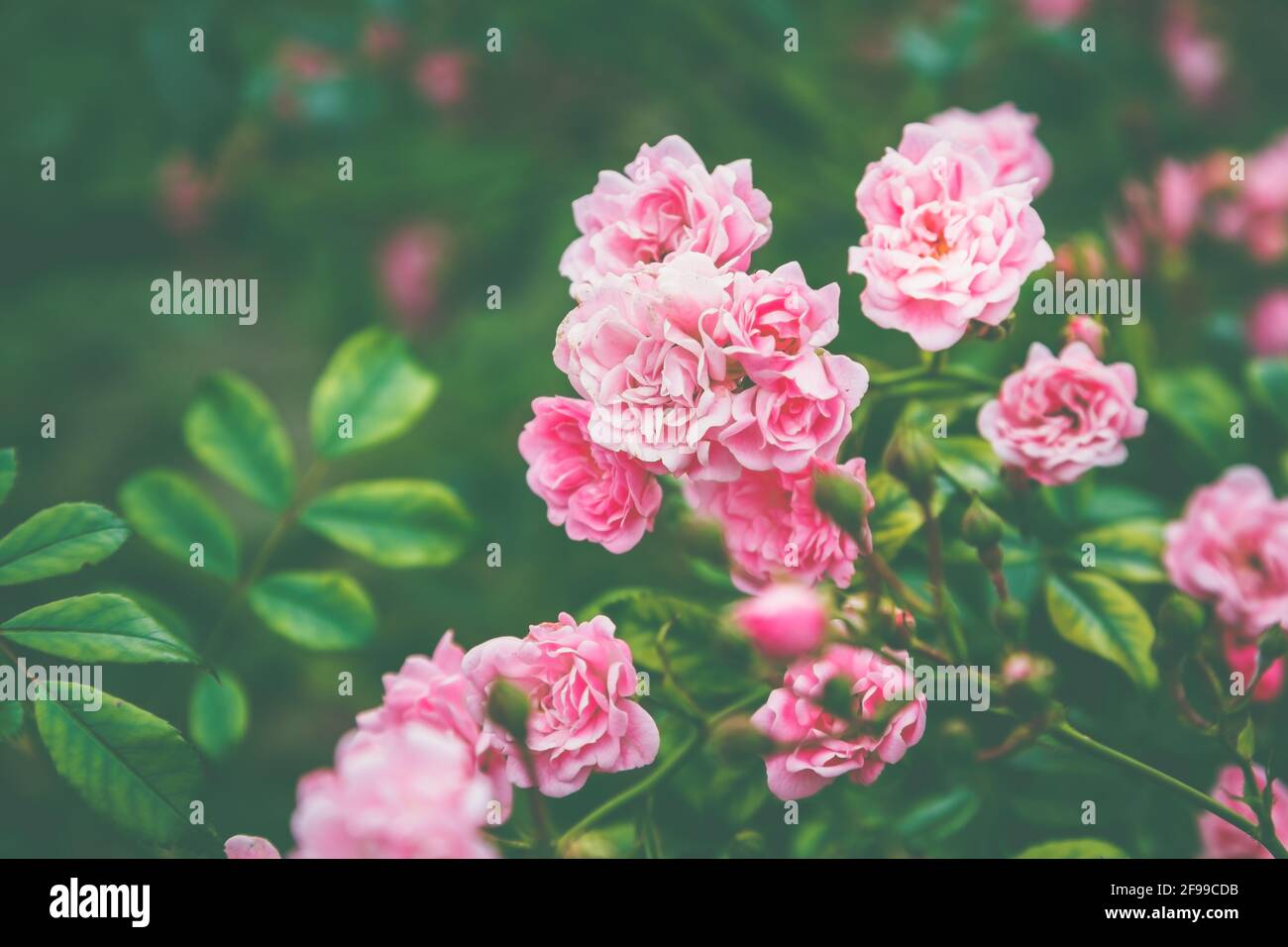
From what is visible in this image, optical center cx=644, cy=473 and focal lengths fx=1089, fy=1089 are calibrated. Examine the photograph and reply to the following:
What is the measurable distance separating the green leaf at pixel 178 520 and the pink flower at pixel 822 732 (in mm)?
532

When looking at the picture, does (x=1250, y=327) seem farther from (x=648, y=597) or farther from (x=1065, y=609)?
(x=648, y=597)

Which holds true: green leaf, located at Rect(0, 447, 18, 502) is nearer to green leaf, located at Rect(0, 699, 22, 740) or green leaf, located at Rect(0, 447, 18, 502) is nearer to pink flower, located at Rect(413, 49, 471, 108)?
green leaf, located at Rect(0, 699, 22, 740)

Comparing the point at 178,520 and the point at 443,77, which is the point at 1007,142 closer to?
the point at 178,520

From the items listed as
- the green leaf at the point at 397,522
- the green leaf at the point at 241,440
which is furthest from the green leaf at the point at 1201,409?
the green leaf at the point at 241,440

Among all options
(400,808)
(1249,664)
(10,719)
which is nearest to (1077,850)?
(1249,664)

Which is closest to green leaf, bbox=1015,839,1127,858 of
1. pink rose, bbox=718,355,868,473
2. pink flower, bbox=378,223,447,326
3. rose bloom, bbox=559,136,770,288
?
pink rose, bbox=718,355,868,473

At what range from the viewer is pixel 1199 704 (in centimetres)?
89

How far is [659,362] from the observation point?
687mm

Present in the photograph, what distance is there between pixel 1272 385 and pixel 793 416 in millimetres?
598

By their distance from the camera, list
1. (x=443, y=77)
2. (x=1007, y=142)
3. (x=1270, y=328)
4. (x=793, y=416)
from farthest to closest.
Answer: (x=443, y=77)
(x=1270, y=328)
(x=1007, y=142)
(x=793, y=416)

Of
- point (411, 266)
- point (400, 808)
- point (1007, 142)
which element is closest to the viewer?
point (400, 808)

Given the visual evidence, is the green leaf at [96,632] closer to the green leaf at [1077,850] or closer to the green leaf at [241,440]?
the green leaf at [241,440]

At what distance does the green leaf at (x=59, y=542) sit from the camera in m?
0.73
